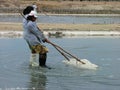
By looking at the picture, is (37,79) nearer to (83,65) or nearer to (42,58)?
(42,58)

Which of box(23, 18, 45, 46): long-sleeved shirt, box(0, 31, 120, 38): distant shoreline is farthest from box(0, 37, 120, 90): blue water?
box(0, 31, 120, 38): distant shoreline

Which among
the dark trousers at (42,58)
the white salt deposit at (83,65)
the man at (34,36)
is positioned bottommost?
the white salt deposit at (83,65)

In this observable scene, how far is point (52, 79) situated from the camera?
47.1ft

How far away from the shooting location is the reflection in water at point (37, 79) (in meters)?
13.2

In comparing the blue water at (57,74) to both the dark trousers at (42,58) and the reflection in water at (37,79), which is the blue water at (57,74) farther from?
the dark trousers at (42,58)

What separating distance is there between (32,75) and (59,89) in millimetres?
2288

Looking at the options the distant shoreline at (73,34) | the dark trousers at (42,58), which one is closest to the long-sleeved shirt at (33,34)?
the dark trousers at (42,58)

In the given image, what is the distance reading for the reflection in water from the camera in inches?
521

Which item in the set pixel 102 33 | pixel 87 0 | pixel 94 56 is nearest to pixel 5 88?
pixel 94 56

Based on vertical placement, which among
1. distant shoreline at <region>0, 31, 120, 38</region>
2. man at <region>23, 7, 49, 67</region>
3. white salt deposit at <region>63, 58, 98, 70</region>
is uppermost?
man at <region>23, 7, 49, 67</region>

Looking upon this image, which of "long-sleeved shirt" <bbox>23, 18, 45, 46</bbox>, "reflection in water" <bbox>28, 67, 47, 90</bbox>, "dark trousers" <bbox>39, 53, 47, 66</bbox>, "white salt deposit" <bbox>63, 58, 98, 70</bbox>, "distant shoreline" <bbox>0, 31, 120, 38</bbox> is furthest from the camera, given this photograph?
"distant shoreline" <bbox>0, 31, 120, 38</bbox>

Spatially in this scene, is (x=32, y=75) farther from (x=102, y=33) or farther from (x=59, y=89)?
(x=102, y=33)

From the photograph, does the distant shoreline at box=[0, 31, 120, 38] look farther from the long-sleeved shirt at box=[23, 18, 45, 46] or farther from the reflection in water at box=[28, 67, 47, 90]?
the reflection in water at box=[28, 67, 47, 90]

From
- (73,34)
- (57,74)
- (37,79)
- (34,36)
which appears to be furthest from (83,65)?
(73,34)
